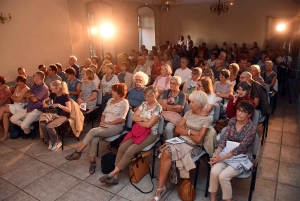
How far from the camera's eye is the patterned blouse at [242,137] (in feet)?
8.68

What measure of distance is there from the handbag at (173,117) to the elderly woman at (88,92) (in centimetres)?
163

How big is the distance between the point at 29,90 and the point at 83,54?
369 centimetres

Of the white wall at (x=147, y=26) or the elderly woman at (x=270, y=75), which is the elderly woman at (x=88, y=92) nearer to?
the elderly woman at (x=270, y=75)

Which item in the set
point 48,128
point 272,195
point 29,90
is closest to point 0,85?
point 29,90

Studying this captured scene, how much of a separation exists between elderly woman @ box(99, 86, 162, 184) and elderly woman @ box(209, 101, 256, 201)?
2.86 ft

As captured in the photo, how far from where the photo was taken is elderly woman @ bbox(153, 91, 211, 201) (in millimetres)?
2826

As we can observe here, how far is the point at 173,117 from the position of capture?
3707mm

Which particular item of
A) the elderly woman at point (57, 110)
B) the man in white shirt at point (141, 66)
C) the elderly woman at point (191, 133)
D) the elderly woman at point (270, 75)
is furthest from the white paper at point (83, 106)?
the elderly woman at point (270, 75)

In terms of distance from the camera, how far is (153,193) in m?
2.99

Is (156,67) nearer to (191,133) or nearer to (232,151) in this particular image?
(191,133)

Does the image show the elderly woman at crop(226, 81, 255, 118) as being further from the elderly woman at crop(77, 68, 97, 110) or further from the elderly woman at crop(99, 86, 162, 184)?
the elderly woman at crop(77, 68, 97, 110)

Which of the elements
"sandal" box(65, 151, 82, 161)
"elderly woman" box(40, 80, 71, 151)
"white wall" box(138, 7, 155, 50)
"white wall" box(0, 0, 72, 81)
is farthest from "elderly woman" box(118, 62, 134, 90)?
"white wall" box(138, 7, 155, 50)

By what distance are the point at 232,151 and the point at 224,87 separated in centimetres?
205

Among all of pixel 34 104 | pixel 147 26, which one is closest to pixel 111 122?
pixel 34 104
